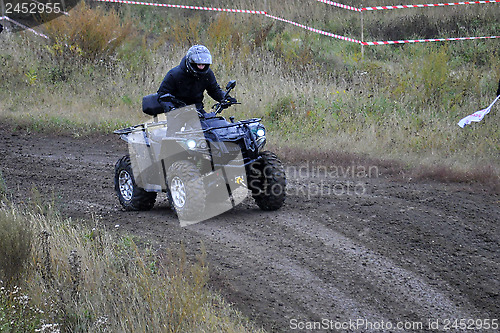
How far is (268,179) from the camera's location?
25.9 feet

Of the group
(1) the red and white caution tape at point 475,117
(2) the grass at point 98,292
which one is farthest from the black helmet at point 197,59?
(1) the red and white caution tape at point 475,117

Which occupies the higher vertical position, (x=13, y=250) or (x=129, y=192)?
(x=13, y=250)

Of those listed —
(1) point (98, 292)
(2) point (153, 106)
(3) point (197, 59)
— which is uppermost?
(3) point (197, 59)

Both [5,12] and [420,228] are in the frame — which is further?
[5,12]

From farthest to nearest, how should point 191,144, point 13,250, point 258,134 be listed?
point 258,134 → point 191,144 → point 13,250

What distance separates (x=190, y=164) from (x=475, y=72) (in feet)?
31.8

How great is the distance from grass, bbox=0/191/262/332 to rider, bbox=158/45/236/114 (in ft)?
8.78

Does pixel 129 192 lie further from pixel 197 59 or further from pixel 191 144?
pixel 197 59

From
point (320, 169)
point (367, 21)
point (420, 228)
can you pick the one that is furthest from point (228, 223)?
point (367, 21)

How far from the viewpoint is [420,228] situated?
7.43 meters

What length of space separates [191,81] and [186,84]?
87mm

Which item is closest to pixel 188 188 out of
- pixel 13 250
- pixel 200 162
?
pixel 200 162

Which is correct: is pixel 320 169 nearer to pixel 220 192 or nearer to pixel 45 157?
pixel 220 192

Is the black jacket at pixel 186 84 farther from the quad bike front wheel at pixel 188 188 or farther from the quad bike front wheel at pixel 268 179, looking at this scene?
the quad bike front wheel at pixel 268 179
